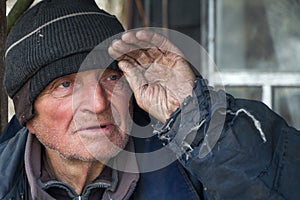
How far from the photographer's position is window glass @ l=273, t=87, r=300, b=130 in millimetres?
4371

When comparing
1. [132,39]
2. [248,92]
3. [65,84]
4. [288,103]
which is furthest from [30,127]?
[288,103]

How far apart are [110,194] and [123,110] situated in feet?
0.86

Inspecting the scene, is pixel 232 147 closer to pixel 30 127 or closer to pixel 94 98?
pixel 94 98

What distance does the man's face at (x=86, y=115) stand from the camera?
6.81 feet

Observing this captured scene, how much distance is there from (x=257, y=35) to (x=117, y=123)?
241cm

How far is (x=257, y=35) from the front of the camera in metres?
4.37

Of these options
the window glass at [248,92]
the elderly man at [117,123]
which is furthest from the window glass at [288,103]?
the elderly man at [117,123]

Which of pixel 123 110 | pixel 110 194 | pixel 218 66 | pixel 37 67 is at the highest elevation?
pixel 37 67

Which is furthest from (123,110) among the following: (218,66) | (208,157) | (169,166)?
(218,66)

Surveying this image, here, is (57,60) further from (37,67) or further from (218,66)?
(218,66)

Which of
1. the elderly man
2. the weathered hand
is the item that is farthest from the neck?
the weathered hand

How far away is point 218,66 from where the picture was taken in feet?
14.3

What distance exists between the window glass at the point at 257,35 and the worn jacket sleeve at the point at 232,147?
2513 mm

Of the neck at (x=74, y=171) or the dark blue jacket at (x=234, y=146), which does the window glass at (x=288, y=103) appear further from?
the dark blue jacket at (x=234, y=146)
